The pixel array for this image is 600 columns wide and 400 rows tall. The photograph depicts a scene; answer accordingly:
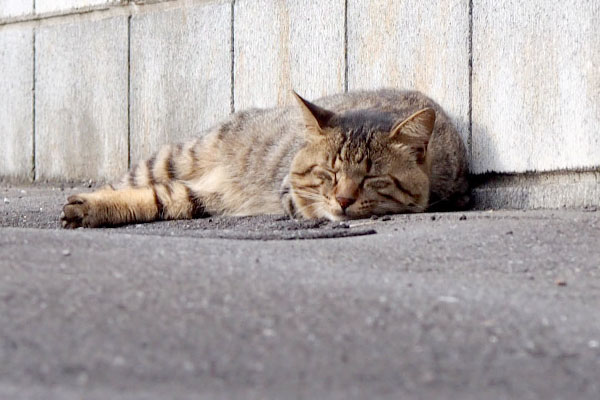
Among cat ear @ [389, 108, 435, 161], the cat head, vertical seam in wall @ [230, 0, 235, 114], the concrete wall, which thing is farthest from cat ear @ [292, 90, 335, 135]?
vertical seam in wall @ [230, 0, 235, 114]

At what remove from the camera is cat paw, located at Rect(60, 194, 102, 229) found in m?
3.38

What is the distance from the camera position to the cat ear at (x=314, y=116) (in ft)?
10.9

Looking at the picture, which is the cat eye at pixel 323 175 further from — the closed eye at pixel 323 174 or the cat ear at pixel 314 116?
the cat ear at pixel 314 116

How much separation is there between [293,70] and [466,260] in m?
1.97

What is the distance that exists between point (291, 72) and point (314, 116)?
0.69m

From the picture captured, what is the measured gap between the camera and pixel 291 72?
3992 mm

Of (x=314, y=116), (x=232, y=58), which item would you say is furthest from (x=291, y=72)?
(x=314, y=116)

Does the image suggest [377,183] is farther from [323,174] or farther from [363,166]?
[323,174]

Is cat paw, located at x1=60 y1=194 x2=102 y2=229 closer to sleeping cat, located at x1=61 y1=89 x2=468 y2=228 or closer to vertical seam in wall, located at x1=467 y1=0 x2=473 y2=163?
sleeping cat, located at x1=61 y1=89 x2=468 y2=228

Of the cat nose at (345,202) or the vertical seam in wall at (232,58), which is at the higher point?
the vertical seam in wall at (232,58)

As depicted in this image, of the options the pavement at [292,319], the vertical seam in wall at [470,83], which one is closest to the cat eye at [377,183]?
the vertical seam in wall at [470,83]

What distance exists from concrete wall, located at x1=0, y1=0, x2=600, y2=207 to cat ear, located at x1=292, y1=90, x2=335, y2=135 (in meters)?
0.45

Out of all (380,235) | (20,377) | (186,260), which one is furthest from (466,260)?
(20,377)

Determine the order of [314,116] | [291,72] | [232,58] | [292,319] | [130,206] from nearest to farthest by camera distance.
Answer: [292,319] < [314,116] < [130,206] < [291,72] < [232,58]
